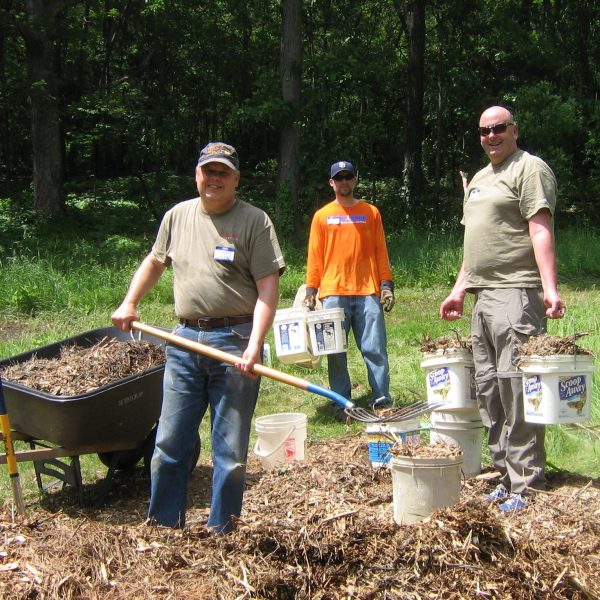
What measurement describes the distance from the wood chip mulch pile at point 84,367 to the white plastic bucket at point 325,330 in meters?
1.33

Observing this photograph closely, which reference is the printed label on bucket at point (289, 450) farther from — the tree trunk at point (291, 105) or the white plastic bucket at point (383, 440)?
the tree trunk at point (291, 105)

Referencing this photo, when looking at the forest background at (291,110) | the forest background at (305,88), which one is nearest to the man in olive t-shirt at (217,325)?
the forest background at (291,110)

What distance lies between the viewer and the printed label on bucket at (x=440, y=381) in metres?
4.79

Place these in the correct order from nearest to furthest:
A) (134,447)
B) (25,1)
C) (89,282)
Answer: (134,447) → (89,282) → (25,1)

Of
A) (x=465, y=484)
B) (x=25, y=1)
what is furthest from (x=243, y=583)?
(x=25, y=1)

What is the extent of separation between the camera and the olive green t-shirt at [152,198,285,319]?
3.84 meters

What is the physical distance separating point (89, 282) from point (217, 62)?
12260mm

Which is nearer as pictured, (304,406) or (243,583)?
(243,583)

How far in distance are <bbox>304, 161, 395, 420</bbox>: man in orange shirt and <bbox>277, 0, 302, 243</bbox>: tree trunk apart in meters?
9.96

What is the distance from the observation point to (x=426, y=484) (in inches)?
149

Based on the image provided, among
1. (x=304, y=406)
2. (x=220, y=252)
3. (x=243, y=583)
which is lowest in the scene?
(x=304, y=406)

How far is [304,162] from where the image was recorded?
18.3m

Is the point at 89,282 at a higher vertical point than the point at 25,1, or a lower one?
lower

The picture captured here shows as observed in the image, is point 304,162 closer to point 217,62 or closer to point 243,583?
point 217,62
